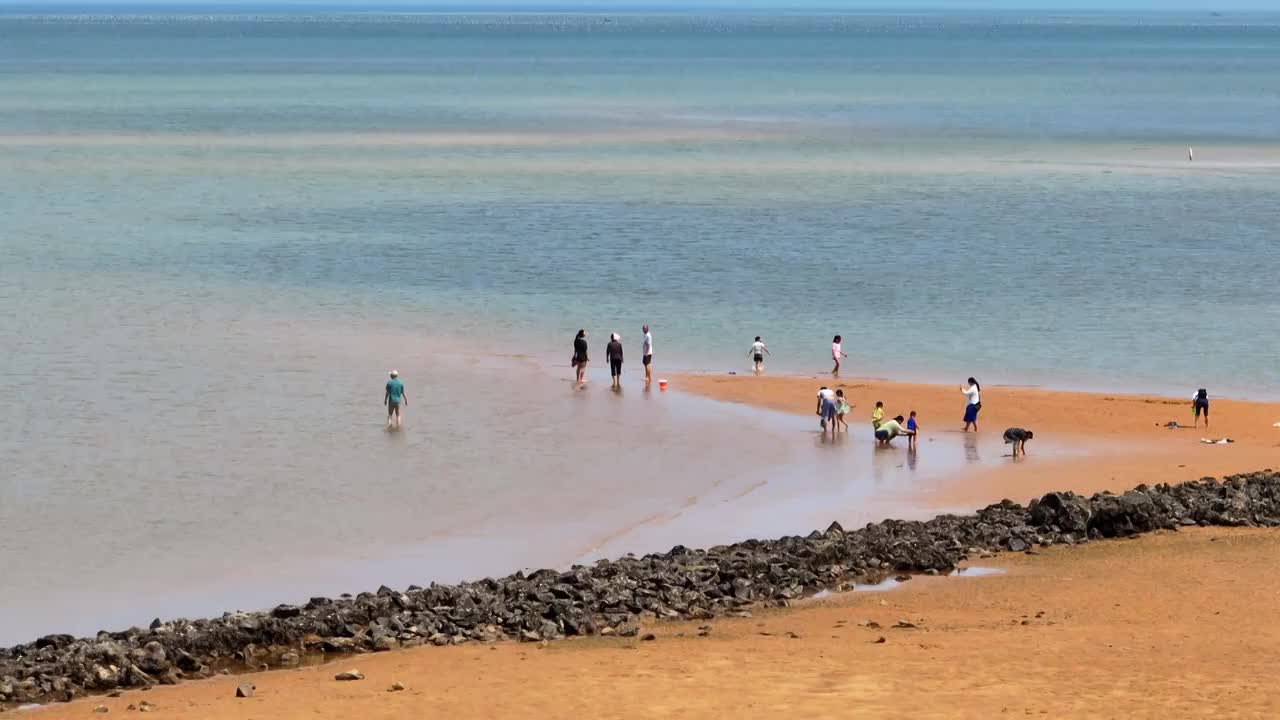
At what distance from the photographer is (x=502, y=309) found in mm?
46344

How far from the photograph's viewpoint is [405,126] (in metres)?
111

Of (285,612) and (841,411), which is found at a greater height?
(841,411)

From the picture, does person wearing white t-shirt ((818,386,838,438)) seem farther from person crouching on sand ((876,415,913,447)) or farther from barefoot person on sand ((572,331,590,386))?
barefoot person on sand ((572,331,590,386))

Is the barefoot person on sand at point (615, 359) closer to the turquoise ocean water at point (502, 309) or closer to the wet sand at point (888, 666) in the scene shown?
the turquoise ocean water at point (502, 309)

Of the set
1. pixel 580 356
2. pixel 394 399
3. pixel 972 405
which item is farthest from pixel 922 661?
pixel 580 356

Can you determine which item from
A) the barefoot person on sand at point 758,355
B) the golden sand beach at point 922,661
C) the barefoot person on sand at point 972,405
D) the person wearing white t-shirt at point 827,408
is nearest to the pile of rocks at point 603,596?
the golden sand beach at point 922,661

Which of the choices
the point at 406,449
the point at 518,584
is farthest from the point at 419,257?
the point at 518,584

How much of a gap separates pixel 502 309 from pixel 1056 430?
18663 millimetres

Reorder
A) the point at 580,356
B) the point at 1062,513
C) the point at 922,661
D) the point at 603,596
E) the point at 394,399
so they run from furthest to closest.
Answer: the point at 580,356
the point at 394,399
the point at 1062,513
the point at 603,596
the point at 922,661

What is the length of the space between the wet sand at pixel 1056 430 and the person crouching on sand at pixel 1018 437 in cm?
26

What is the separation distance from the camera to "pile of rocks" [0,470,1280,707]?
16.9 metres

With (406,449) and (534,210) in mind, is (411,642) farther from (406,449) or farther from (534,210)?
(534,210)

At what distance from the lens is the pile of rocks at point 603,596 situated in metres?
16.9

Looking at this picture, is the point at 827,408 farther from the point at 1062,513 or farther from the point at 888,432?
the point at 1062,513
